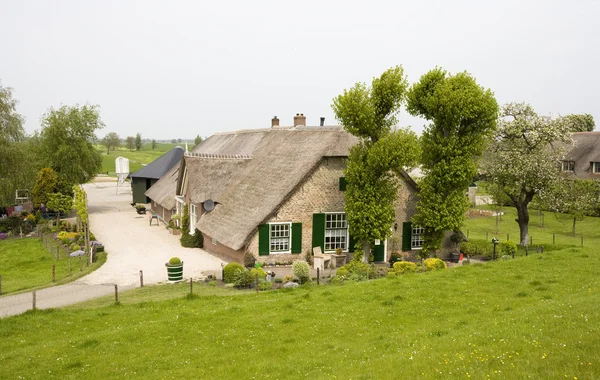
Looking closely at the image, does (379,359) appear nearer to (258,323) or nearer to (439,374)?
(439,374)

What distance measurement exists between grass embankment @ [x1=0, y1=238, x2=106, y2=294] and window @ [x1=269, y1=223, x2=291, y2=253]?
327 inches

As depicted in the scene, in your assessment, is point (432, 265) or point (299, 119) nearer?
point (432, 265)

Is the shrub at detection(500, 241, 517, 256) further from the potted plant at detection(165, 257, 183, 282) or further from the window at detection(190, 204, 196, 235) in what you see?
the window at detection(190, 204, 196, 235)

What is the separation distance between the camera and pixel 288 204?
2266cm

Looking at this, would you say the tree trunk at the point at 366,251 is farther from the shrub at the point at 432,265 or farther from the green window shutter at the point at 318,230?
the shrub at the point at 432,265

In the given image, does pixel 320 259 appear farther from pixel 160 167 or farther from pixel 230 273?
pixel 160 167

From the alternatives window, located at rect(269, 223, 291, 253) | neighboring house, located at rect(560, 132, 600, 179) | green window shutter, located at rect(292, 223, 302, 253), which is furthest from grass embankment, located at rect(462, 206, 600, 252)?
window, located at rect(269, 223, 291, 253)

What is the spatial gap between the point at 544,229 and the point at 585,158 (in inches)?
632

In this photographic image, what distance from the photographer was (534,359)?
780cm

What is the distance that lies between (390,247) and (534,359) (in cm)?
1603

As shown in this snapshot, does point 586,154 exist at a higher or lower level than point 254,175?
higher

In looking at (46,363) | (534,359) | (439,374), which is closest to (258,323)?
(46,363)

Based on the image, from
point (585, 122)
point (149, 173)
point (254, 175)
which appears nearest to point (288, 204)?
point (254, 175)

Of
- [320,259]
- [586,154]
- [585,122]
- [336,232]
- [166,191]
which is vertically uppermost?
[585,122]
